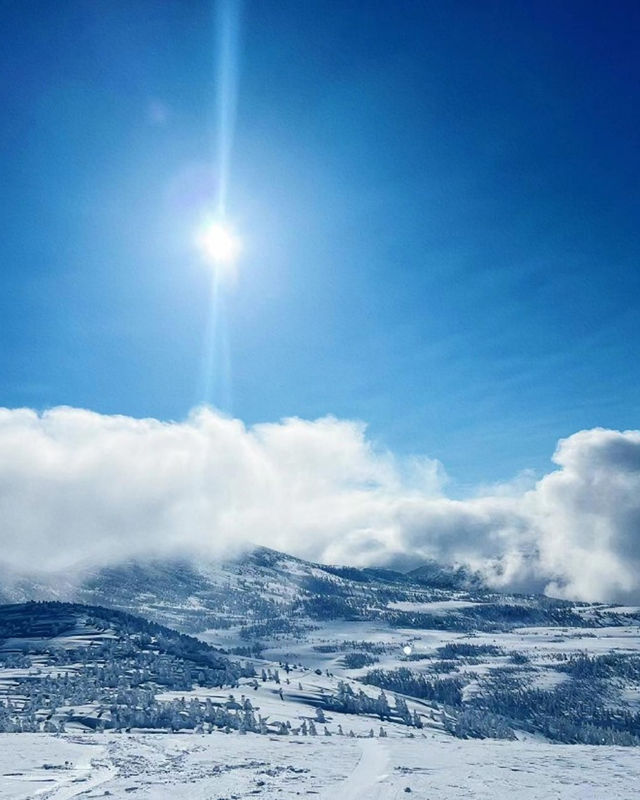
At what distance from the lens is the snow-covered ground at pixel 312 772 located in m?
34.7

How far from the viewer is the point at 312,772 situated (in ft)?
142

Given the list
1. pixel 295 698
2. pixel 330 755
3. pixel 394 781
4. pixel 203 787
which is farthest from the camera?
pixel 295 698

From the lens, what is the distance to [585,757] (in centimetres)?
4975

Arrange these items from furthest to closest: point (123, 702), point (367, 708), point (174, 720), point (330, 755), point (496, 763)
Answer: point (367, 708)
point (123, 702)
point (174, 720)
point (330, 755)
point (496, 763)

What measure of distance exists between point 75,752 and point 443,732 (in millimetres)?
135394

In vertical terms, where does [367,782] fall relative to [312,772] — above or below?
above

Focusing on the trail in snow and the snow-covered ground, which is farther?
the trail in snow

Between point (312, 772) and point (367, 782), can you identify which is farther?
point (312, 772)

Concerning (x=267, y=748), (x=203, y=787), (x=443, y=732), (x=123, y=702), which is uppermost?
(x=203, y=787)

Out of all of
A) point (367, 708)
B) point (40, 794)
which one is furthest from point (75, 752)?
point (367, 708)

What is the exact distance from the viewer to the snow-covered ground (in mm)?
34719

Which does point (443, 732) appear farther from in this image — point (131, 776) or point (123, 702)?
point (131, 776)

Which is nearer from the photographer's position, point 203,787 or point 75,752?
point 203,787

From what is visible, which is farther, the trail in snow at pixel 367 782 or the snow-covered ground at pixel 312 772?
the trail in snow at pixel 367 782
